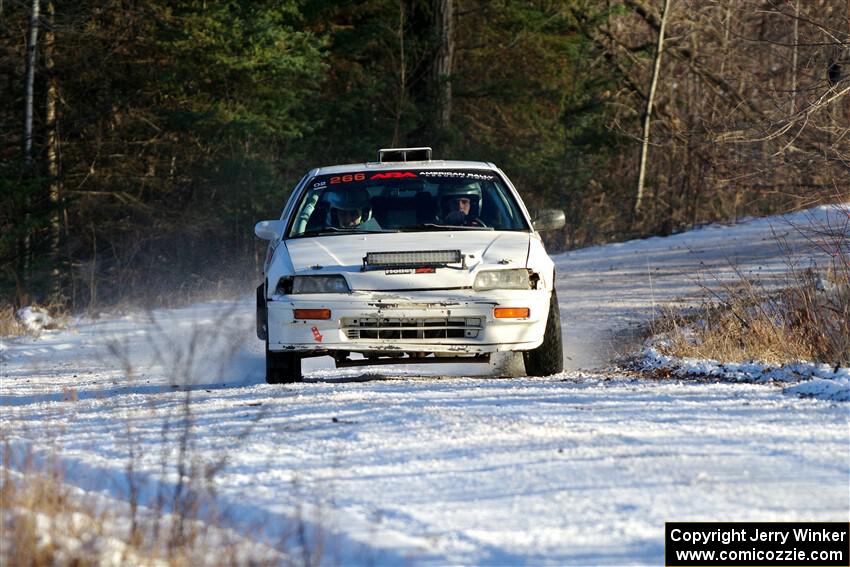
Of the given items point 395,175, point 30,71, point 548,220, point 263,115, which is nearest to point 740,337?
point 548,220

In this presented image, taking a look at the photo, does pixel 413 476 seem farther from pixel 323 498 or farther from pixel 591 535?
pixel 591 535

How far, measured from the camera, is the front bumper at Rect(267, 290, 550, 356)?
28.3 ft

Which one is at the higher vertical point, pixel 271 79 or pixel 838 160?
pixel 271 79

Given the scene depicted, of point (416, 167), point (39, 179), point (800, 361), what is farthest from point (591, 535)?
point (39, 179)

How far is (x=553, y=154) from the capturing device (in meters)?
35.8

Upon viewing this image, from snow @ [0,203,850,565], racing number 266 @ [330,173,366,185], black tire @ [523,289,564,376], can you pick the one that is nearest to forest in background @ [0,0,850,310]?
racing number 266 @ [330,173,366,185]

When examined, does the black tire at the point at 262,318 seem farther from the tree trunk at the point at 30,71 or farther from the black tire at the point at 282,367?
the tree trunk at the point at 30,71

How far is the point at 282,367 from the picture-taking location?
9.10m

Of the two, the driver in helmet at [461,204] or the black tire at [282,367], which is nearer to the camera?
the black tire at [282,367]

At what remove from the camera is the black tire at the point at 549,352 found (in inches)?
359

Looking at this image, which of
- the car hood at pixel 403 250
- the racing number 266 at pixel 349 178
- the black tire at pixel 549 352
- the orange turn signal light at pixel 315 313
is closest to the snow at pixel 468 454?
the black tire at pixel 549 352

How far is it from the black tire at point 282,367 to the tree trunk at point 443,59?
73.4 ft

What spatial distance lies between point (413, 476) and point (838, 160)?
7.44 meters

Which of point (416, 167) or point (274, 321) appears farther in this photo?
point (416, 167)
